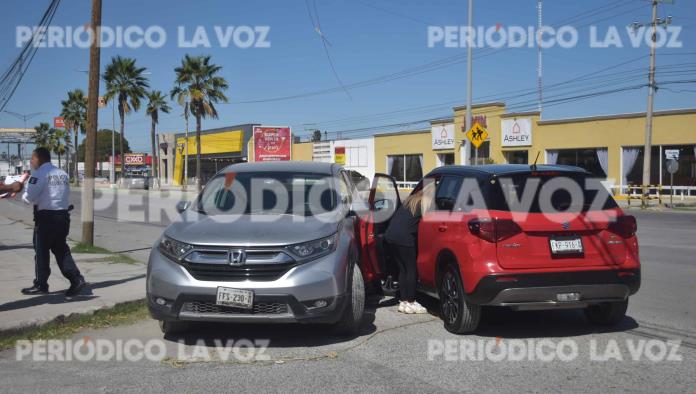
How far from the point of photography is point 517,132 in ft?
126

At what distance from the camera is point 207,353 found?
19.4 feet

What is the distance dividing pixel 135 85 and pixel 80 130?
19.7 metres

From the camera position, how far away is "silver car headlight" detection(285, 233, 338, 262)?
19.1 ft

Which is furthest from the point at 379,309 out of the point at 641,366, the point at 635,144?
the point at 635,144

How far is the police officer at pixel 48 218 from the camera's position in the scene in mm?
7699

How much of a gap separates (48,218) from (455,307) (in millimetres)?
4833

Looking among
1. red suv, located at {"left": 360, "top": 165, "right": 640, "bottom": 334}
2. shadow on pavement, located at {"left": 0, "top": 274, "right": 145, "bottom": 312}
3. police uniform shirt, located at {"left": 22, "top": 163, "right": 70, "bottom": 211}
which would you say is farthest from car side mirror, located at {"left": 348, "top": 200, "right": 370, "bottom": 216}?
police uniform shirt, located at {"left": 22, "top": 163, "right": 70, "bottom": 211}

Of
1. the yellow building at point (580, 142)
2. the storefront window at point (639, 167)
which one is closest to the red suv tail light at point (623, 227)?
the yellow building at point (580, 142)

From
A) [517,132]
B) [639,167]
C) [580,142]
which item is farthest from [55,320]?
[517,132]

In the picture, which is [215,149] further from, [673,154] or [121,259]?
[121,259]

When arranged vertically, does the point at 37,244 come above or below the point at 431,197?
below

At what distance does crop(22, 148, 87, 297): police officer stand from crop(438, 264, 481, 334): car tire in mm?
4397

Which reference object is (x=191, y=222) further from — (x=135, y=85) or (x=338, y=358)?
(x=135, y=85)

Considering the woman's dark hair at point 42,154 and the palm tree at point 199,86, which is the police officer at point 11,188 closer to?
the woman's dark hair at point 42,154
